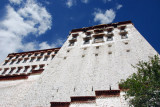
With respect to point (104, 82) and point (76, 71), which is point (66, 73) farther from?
point (104, 82)

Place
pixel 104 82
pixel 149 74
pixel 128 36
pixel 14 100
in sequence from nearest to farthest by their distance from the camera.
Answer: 1. pixel 149 74
2. pixel 104 82
3. pixel 14 100
4. pixel 128 36

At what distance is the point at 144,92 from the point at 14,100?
435 inches

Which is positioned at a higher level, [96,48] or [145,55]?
[96,48]

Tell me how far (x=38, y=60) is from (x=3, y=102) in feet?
45.1

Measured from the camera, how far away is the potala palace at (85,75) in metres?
10.1

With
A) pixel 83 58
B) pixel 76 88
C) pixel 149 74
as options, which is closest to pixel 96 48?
pixel 83 58

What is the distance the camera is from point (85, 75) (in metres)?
13.0

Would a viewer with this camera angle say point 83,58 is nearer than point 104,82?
No

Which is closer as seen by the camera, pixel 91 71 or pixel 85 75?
pixel 85 75

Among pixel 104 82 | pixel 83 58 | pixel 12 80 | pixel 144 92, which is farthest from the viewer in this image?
pixel 12 80

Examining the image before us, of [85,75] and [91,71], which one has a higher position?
[91,71]

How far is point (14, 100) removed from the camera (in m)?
13.4

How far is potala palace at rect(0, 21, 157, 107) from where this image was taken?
10.1m

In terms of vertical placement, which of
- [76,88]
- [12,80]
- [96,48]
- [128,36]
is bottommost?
[76,88]
